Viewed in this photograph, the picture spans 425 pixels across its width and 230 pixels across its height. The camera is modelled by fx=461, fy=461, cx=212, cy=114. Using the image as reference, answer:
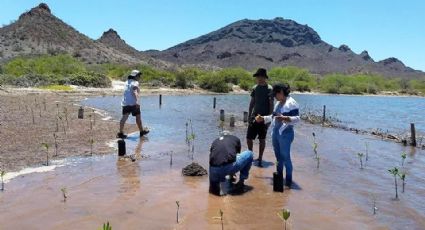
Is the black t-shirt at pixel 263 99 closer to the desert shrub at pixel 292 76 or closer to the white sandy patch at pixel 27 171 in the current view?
the white sandy patch at pixel 27 171

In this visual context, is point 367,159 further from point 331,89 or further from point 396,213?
point 331,89

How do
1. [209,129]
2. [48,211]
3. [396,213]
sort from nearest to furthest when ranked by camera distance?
[48,211], [396,213], [209,129]

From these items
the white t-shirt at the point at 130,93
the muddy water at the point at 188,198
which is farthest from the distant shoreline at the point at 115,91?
the muddy water at the point at 188,198

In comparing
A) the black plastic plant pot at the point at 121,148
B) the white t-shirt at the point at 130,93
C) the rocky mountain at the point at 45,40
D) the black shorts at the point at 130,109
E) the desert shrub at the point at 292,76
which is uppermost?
the rocky mountain at the point at 45,40

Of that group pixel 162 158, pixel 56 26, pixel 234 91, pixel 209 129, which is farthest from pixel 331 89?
pixel 162 158

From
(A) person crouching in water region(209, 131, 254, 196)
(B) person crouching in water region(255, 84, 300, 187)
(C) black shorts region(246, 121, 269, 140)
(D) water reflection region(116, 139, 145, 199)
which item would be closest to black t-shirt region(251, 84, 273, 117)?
(C) black shorts region(246, 121, 269, 140)

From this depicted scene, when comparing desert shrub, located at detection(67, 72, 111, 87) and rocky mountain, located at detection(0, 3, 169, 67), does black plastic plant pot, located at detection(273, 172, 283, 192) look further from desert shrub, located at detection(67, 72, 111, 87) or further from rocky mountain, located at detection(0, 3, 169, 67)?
rocky mountain, located at detection(0, 3, 169, 67)

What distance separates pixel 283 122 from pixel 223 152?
4.30ft

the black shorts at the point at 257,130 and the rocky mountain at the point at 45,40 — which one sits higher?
the rocky mountain at the point at 45,40

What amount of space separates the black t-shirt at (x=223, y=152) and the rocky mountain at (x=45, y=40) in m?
87.8

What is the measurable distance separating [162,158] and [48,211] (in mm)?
4670

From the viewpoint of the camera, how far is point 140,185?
8.50 m

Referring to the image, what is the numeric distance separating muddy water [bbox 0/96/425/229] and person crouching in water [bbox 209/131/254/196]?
0.76 feet

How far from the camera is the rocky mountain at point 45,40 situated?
94.8m
